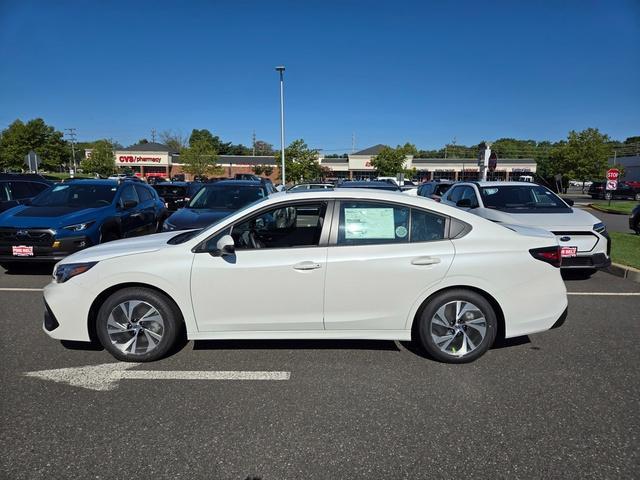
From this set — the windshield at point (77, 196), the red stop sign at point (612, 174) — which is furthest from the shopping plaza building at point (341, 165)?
the windshield at point (77, 196)

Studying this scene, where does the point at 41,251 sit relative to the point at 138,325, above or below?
above

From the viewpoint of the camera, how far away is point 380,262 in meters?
3.64

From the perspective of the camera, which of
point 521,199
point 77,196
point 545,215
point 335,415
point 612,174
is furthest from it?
point 612,174

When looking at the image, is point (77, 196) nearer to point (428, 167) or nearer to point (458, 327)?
point (458, 327)

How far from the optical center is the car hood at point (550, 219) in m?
6.71

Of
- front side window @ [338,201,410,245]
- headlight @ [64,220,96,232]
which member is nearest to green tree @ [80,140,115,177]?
headlight @ [64,220,96,232]

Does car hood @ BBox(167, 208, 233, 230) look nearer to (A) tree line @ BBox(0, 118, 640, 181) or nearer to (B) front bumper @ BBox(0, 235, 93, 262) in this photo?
(B) front bumper @ BBox(0, 235, 93, 262)

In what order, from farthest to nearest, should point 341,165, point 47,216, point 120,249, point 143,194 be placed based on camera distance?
point 341,165 < point 143,194 < point 47,216 < point 120,249

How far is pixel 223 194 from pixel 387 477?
7.37 m

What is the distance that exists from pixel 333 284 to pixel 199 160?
64.6 meters

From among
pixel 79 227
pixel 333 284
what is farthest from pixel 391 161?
pixel 333 284

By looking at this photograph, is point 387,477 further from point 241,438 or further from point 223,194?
point 223,194

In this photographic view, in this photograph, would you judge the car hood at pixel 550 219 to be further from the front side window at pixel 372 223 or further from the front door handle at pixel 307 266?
the front door handle at pixel 307 266

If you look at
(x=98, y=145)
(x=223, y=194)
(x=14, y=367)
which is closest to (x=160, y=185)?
(x=223, y=194)
